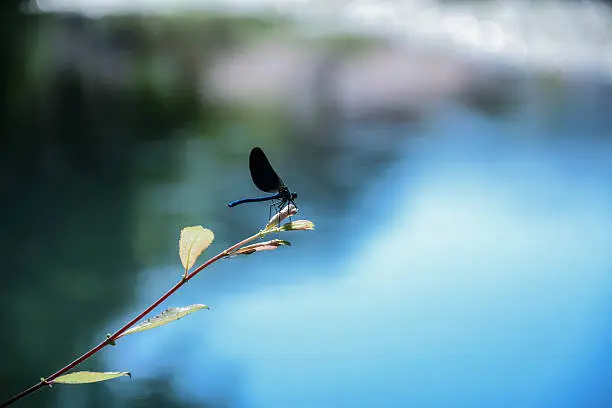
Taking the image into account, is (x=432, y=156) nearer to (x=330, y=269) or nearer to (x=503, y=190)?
(x=503, y=190)

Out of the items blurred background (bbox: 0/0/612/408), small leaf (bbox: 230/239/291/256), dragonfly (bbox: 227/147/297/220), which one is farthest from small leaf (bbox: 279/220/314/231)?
blurred background (bbox: 0/0/612/408)

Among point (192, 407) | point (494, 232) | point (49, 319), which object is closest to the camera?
point (192, 407)

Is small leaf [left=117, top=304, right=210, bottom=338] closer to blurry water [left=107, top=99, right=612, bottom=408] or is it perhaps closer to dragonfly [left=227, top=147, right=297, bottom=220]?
dragonfly [left=227, top=147, right=297, bottom=220]

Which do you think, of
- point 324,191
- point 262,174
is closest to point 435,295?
point 324,191

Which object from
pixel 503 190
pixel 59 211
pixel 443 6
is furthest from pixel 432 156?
pixel 443 6

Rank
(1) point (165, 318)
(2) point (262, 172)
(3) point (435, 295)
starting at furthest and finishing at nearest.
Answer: (3) point (435, 295) → (2) point (262, 172) → (1) point (165, 318)

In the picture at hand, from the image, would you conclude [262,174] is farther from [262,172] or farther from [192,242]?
[192,242]
